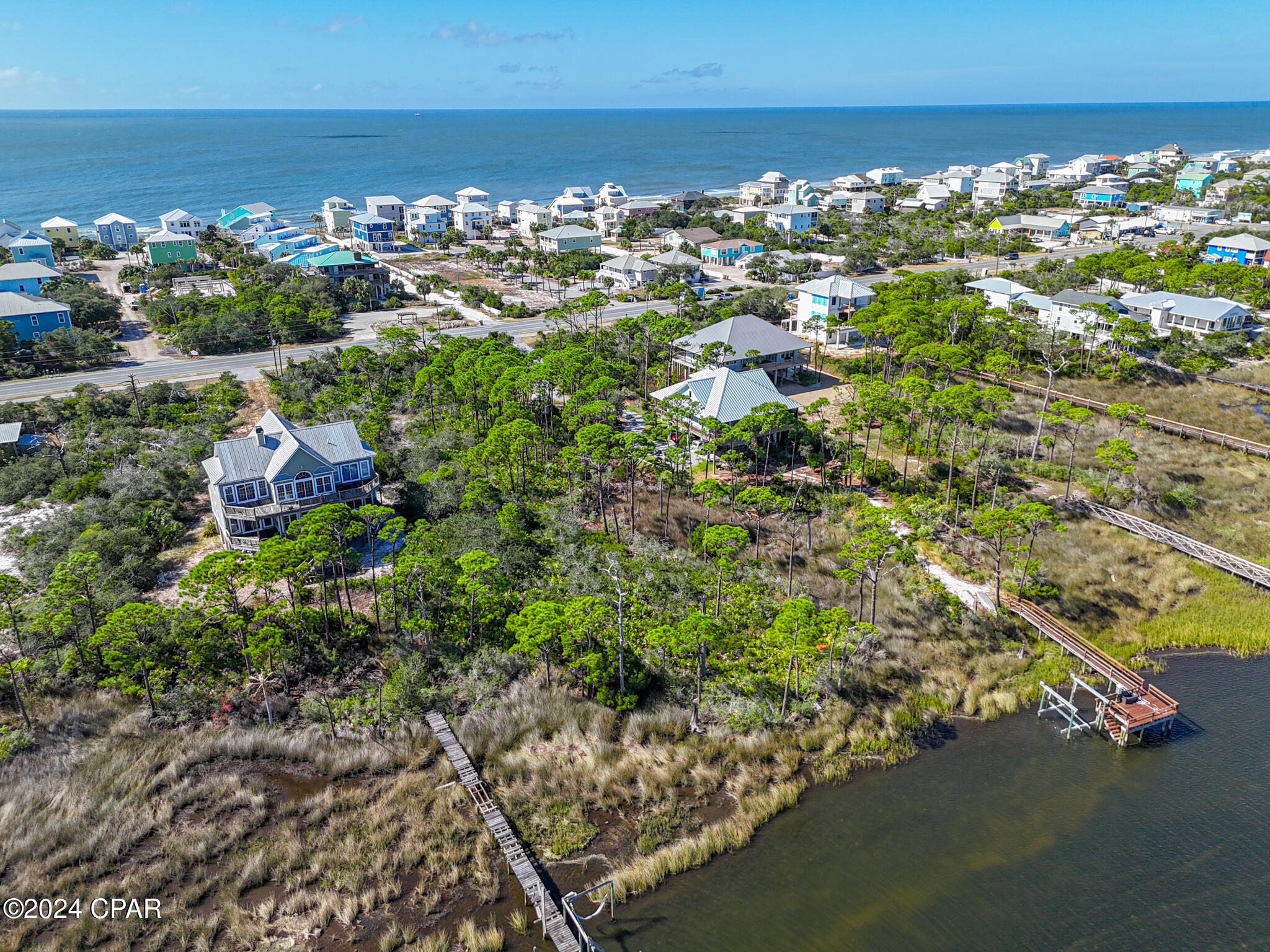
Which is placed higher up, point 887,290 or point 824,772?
point 887,290

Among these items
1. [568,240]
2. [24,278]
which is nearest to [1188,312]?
[568,240]

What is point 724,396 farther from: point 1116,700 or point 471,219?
point 471,219

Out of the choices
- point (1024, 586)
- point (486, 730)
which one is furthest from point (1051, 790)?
point (486, 730)

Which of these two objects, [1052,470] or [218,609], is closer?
[218,609]

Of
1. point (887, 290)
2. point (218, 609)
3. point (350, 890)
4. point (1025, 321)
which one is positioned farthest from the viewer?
point (887, 290)

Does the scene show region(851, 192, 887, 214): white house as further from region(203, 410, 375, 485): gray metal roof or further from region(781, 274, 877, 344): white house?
region(203, 410, 375, 485): gray metal roof

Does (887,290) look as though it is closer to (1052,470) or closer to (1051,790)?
(1052,470)
